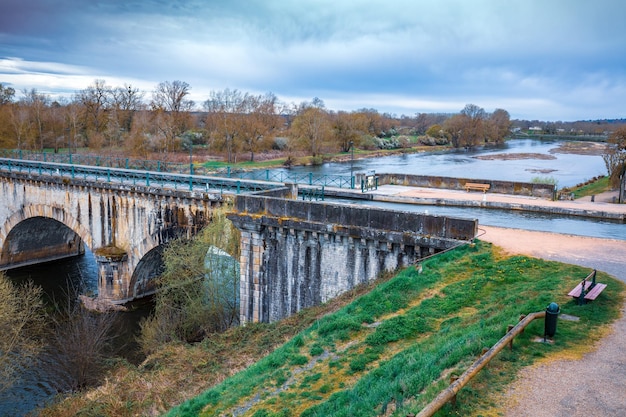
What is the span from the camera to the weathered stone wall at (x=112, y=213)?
23.2 metres

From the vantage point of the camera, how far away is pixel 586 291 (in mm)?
10055

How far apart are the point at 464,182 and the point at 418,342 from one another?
51.7 feet

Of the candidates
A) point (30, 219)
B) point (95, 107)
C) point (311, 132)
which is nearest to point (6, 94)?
point (95, 107)

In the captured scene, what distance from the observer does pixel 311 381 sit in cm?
960

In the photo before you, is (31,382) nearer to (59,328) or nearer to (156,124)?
(59,328)

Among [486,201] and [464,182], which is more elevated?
[464,182]

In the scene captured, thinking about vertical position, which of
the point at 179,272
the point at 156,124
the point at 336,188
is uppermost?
the point at 156,124

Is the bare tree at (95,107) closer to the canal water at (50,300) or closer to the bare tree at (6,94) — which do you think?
the bare tree at (6,94)

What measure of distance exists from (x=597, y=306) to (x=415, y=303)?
3513mm

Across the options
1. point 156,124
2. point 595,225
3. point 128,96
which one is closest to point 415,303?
point 595,225

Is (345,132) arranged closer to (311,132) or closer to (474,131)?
(311,132)

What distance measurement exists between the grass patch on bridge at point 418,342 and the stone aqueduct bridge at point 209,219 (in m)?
1.73

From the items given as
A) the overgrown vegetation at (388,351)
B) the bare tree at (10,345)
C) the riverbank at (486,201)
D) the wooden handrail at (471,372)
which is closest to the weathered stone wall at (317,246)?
the overgrown vegetation at (388,351)

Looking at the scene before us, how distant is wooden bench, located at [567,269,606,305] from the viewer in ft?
31.8
